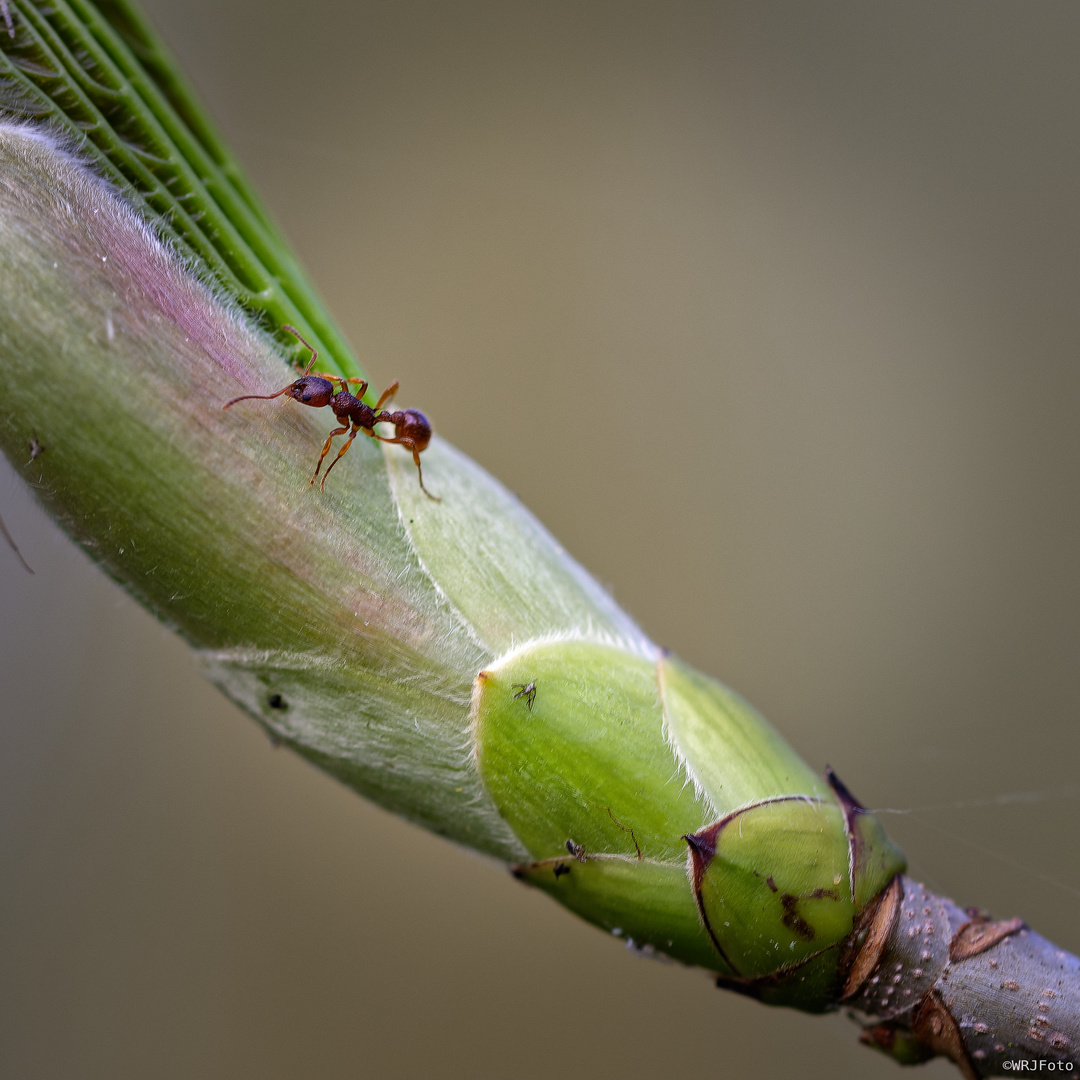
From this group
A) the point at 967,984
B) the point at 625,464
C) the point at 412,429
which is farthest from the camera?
the point at 625,464

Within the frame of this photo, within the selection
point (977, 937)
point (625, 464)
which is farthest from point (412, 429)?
point (625, 464)

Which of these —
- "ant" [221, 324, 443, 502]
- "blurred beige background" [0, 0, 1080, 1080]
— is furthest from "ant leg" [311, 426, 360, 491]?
"blurred beige background" [0, 0, 1080, 1080]

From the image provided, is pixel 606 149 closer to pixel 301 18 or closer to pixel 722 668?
pixel 301 18

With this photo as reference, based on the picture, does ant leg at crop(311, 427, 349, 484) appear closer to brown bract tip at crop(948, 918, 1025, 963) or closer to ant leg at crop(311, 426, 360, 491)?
ant leg at crop(311, 426, 360, 491)

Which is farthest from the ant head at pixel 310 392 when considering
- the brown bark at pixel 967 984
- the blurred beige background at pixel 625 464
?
the blurred beige background at pixel 625 464

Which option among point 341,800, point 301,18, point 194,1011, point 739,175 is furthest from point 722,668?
point 301,18

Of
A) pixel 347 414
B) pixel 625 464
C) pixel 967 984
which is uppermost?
pixel 347 414

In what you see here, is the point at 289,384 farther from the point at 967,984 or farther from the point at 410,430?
the point at 967,984
